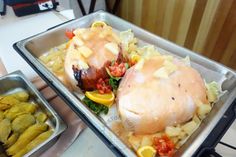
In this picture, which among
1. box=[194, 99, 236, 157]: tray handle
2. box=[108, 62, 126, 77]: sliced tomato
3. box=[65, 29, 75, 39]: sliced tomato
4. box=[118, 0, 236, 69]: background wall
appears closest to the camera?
box=[194, 99, 236, 157]: tray handle

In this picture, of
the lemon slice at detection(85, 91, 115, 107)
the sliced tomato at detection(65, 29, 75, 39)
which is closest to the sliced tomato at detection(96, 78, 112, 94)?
→ the lemon slice at detection(85, 91, 115, 107)

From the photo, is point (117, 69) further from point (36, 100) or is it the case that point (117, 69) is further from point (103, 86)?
point (36, 100)

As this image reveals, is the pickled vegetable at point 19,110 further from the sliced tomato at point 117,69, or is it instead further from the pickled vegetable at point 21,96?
the sliced tomato at point 117,69

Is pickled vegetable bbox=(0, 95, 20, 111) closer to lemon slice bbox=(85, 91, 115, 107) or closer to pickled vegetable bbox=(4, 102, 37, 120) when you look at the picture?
pickled vegetable bbox=(4, 102, 37, 120)

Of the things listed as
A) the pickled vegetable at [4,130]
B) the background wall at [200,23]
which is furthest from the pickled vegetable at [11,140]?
the background wall at [200,23]

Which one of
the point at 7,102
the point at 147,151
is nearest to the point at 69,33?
the point at 7,102

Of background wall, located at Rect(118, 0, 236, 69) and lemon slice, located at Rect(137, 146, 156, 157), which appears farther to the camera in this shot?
background wall, located at Rect(118, 0, 236, 69)

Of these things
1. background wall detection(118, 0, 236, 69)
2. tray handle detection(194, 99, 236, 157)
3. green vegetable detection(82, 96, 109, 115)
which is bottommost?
background wall detection(118, 0, 236, 69)
